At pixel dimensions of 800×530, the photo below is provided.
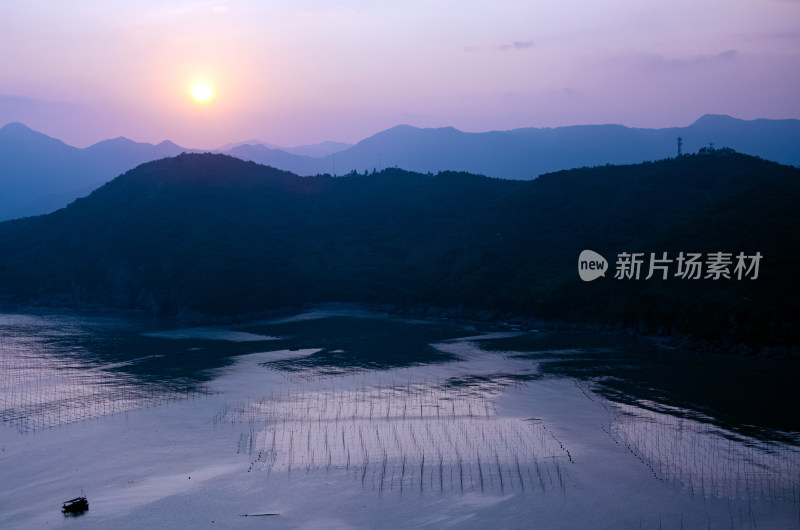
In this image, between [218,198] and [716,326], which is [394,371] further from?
[218,198]

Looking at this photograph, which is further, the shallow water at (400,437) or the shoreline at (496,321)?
the shoreline at (496,321)

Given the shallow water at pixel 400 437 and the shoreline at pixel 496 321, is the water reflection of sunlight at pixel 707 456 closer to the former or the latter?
the shallow water at pixel 400 437

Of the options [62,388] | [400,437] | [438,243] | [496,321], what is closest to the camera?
[400,437]

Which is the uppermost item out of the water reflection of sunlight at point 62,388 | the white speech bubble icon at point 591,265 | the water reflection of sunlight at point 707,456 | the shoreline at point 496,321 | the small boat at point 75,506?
the white speech bubble icon at point 591,265

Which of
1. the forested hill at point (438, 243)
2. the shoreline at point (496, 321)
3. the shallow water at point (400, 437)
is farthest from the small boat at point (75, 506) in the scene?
the forested hill at point (438, 243)

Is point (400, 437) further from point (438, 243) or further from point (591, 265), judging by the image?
point (438, 243)

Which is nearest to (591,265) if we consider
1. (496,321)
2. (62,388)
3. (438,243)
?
(496,321)

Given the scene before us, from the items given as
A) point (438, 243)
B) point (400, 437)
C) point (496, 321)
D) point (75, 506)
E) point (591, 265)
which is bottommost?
point (75, 506)
